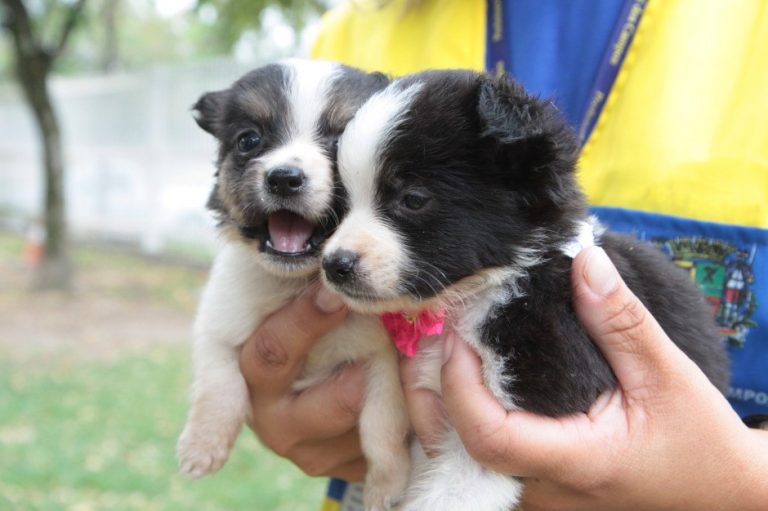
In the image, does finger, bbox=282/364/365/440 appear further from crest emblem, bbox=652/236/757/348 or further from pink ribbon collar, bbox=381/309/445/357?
crest emblem, bbox=652/236/757/348

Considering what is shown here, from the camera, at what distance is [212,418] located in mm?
2486

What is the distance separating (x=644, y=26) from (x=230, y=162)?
3.94ft

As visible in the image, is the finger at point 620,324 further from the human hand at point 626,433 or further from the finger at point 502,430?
the finger at point 502,430

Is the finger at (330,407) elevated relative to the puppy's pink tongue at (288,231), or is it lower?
lower

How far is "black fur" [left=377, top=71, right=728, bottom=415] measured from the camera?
189 centimetres

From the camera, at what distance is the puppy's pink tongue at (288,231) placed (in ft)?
7.25

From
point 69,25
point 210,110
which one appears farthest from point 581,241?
point 69,25

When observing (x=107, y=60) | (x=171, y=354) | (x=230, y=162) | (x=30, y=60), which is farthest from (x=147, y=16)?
(x=230, y=162)

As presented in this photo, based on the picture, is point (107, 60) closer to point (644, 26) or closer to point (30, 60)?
point (30, 60)

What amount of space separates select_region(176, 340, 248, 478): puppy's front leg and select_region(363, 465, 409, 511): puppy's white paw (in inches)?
18.9

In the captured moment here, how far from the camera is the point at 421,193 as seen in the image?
6.31ft

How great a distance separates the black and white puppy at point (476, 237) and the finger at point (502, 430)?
3 centimetres

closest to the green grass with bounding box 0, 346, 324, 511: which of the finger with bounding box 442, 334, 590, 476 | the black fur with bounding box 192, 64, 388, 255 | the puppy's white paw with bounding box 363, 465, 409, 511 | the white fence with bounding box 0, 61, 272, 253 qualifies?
the puppy's white paw with bounding box 363, 465, 409, 511

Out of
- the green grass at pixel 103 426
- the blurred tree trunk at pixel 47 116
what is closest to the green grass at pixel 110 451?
the green grass at pixel 103 426
